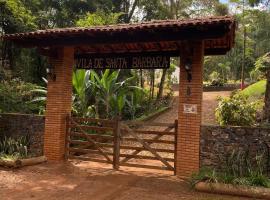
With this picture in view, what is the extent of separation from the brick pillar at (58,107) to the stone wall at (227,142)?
4.41 meters

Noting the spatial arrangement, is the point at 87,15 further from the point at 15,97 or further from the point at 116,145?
the point at 116,145

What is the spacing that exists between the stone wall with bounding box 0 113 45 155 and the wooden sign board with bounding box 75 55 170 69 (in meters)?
2.24

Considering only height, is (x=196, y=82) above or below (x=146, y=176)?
above

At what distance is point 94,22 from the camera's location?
20.8 m

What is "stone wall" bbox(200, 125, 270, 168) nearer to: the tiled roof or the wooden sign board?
the wooden sign board

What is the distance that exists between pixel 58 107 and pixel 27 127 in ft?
4.54

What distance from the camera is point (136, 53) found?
10.8m

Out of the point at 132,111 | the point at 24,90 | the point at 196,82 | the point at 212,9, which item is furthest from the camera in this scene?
the point at 212,9

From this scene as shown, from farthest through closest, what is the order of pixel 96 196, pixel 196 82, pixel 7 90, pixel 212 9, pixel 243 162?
pixel 212 9 → pixel 7 90 → pixel 196 82 → pixel 243 162 → pixel 96 196

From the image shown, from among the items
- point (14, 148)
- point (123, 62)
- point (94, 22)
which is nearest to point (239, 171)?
point (123, 62)

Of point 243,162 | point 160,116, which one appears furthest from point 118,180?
point 160,116

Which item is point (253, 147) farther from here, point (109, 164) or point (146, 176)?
point (109, 164)

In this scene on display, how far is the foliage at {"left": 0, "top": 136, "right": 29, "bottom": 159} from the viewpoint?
1049 cm

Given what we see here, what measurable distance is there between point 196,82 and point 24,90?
10.2 metres
